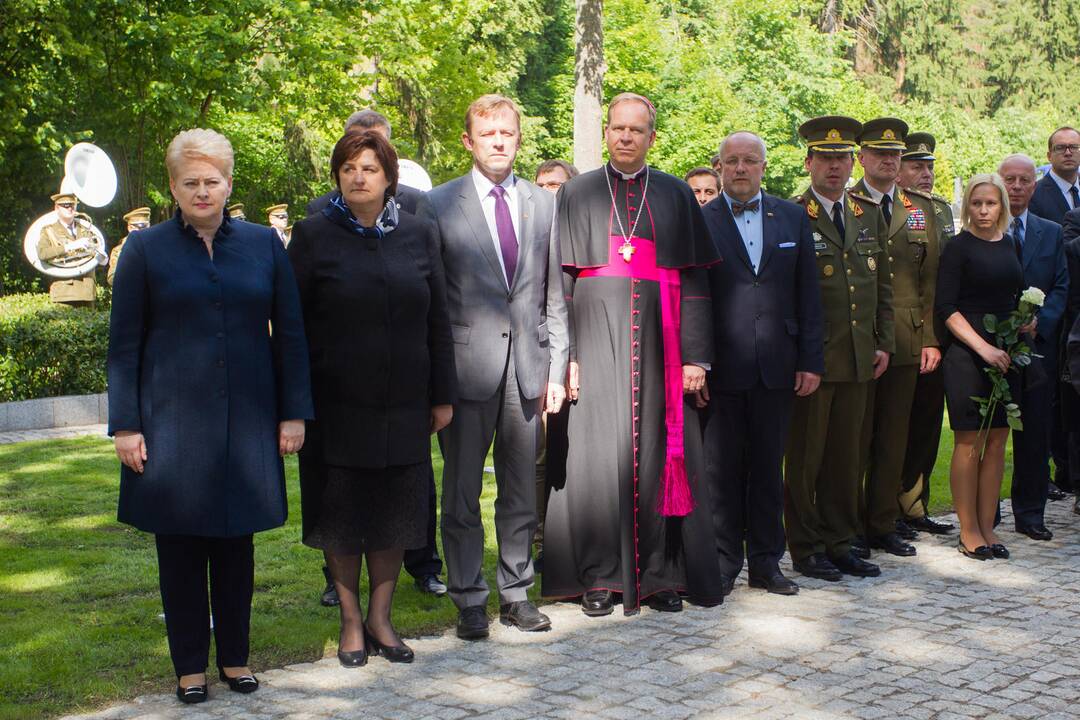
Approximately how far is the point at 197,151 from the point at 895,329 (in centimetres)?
459

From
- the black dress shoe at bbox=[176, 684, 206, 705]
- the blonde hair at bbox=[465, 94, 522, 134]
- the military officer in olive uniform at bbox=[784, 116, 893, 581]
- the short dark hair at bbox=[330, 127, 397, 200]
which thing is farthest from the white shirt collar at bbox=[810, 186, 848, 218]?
the black dress shoe at bbox=[176, 684, 206, 705]

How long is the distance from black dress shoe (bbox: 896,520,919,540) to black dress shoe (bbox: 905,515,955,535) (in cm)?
9

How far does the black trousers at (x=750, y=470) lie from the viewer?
7.11m

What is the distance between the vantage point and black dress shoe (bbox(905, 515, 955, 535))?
857 cm

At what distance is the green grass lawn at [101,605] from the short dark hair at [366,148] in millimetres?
2104

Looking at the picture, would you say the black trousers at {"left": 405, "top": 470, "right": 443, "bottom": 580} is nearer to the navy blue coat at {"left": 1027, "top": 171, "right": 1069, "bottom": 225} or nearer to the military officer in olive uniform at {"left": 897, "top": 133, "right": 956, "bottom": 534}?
the military officer in olive uniform at {"left": 897, "top": 133, "right": 956, "bottom": 534}

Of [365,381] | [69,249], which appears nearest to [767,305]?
[365,381]

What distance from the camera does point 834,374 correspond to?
755 cm

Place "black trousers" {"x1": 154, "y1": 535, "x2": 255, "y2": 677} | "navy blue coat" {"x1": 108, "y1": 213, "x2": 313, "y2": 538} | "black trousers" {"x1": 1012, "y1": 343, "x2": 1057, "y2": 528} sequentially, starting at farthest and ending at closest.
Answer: "black trousers" {"x1": 1012, "y1": 343, "x2": 1057, "y2": 528}
"black trousers" {"x1": 154, "y1": 535, "x2": 255, "y2": 677}
"navy blue coat" {"x1": 108, "y1": 213, "x2": 313, "y2": 538}

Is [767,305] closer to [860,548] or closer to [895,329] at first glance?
[895,329]

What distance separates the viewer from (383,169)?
571 cm

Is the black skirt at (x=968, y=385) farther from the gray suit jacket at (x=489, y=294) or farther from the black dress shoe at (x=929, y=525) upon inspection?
the gray suit jacket at (x=489, y=294)

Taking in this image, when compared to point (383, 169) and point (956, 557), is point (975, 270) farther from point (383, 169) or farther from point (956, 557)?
point (383, 169)

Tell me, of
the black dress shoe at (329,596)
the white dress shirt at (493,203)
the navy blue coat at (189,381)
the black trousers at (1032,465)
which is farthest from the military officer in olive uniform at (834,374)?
the navy blue coat at (189,381)
